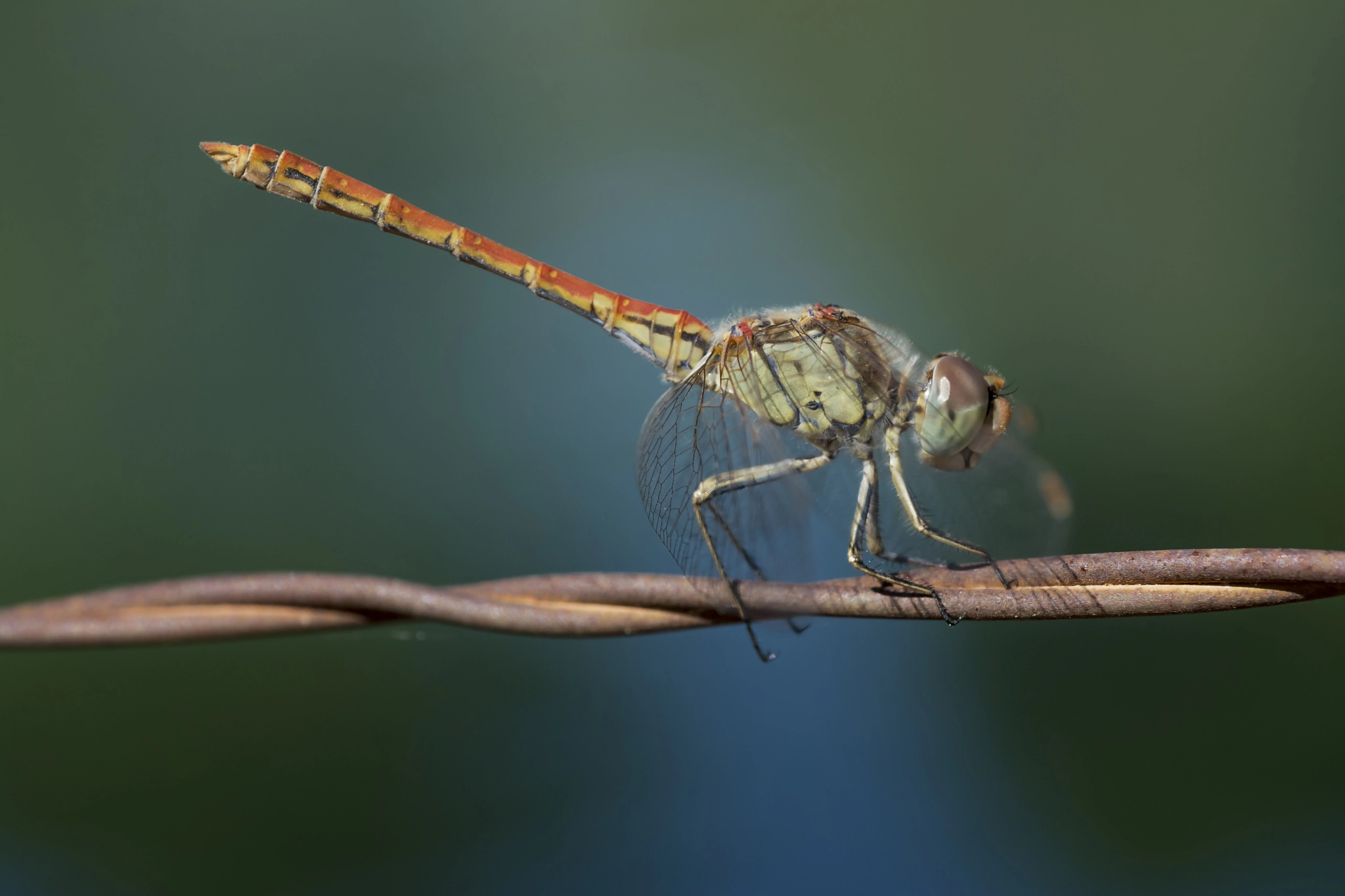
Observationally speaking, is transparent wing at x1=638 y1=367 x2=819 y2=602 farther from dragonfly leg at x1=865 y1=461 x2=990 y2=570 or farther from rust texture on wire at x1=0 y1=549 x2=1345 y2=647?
rust texture on wire at x1=0 y1=549 x2=1345 y2=647

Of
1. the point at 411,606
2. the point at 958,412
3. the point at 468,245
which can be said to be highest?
the point at 468,245

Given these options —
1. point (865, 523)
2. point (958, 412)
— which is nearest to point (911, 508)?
point (865, 523)

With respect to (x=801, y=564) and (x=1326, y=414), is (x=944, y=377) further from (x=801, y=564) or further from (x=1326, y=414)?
(x=1326, y=414)

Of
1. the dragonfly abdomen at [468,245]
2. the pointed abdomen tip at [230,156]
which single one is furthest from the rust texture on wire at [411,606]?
the pointed abdomen tip at [230,156]

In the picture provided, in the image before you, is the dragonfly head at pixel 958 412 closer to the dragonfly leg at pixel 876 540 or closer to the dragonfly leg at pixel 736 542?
the dragonfly leg at pixel 876 540

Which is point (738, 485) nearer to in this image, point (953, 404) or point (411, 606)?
point (953, 404)

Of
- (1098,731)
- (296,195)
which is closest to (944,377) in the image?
(296,195)
